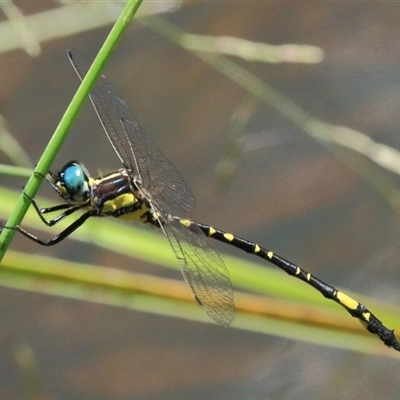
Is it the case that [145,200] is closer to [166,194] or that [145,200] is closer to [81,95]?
[166,194]

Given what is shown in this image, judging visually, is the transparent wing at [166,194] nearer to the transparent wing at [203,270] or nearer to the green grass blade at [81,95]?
the transparent wing at [203,270]

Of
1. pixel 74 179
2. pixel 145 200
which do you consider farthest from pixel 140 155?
pixel 74 179

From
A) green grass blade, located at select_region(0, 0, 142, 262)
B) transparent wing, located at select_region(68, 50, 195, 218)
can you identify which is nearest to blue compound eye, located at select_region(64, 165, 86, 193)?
transparent wing, located at select_region(68, 50, 195, 218)

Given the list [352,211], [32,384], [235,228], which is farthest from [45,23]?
[352,211]

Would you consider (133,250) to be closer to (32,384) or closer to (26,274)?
(26,274)

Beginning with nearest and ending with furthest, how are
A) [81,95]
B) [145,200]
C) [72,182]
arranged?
[81,95] → [72,182] → [145,200]

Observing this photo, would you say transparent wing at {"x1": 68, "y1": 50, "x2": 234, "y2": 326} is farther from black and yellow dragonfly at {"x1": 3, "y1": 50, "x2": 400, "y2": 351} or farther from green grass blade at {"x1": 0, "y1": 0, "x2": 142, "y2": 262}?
green grass blade at {"x1": 0, "y1": 0, "x2": 142, "y2": 262}

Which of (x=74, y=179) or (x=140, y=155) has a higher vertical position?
(x=140, y=155)

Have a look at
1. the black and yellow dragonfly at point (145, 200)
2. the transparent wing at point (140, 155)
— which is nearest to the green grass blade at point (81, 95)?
the black and yellow dragonfly at point (145, 200)
